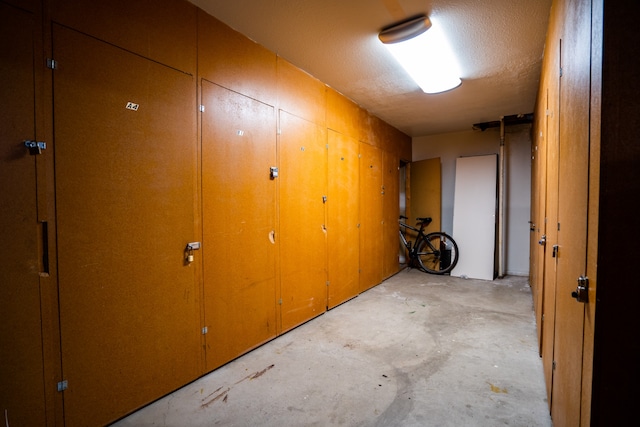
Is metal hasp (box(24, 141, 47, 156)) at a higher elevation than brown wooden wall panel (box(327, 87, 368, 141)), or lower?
lower

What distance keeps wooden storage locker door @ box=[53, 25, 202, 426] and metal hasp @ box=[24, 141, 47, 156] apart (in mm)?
59

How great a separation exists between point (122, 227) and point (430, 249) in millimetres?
5190

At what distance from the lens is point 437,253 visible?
5.55 metres

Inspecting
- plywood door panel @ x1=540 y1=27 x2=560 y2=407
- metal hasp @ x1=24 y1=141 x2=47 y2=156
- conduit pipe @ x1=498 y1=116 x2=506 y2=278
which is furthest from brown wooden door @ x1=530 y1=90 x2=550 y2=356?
metal hasp @ x1=24 y1=141 x2=47 y2=156

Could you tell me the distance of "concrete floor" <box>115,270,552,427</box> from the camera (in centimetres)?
179

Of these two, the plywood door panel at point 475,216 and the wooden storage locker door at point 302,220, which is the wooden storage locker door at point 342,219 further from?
the plywood door panel at point 475,216

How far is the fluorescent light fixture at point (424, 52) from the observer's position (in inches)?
91.4

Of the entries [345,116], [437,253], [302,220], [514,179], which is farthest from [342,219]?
[514,179]

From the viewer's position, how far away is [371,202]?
14.9 ft

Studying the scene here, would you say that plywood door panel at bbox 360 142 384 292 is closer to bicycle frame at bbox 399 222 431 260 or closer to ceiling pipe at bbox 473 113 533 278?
bicycle frame at bbox 399 222 431 260

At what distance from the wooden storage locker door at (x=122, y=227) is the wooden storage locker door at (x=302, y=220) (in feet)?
3.19

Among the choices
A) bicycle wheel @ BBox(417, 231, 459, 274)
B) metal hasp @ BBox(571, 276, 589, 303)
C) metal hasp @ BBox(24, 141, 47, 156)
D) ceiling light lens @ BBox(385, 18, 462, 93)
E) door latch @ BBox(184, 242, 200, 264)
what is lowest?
bicycle wheel @ BBox(417, 231, 459, 274)

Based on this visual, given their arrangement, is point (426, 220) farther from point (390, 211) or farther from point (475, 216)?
point (390, 211)

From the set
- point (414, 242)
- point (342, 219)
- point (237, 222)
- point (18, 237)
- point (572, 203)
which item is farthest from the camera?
point (414, 242)
